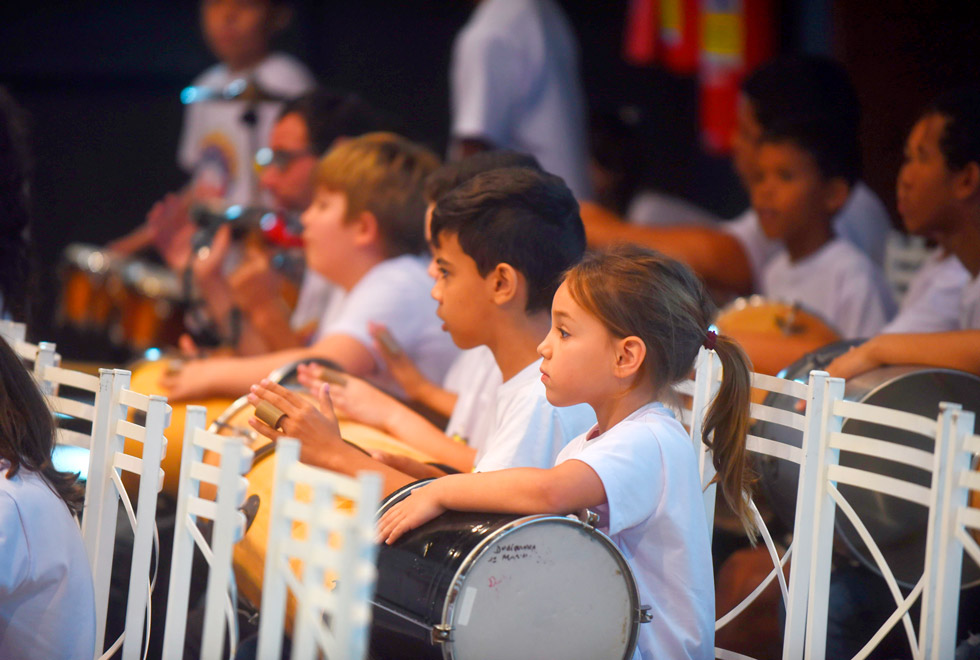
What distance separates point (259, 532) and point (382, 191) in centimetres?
126

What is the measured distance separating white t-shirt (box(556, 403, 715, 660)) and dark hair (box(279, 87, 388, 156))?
2.24 meters

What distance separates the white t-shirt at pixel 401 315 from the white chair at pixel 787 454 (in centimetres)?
109

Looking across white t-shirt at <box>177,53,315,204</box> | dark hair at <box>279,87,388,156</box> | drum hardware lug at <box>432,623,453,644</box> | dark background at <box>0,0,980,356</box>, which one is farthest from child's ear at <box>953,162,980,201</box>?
white t-shirt at <box>177,53,315,204</box>

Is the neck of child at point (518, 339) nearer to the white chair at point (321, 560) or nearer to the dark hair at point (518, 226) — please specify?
the dark hair at point (518, 226)

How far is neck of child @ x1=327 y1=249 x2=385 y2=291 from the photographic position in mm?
3145

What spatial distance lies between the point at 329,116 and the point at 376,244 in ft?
2.91

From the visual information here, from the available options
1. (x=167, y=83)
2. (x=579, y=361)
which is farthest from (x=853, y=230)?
(x=167, y=83)

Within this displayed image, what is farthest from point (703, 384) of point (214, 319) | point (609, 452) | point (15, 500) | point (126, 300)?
point (126, 300)

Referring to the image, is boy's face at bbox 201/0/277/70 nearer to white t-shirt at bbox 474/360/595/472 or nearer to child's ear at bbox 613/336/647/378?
white t-shirt at bbox 474/360/595/472

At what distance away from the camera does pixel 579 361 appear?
6.08ft

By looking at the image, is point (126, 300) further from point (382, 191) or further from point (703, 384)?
point (703, 384)

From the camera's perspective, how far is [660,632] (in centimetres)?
183

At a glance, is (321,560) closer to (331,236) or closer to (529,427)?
(529,427)

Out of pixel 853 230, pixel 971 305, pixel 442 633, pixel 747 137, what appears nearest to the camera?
pixel 442 633
